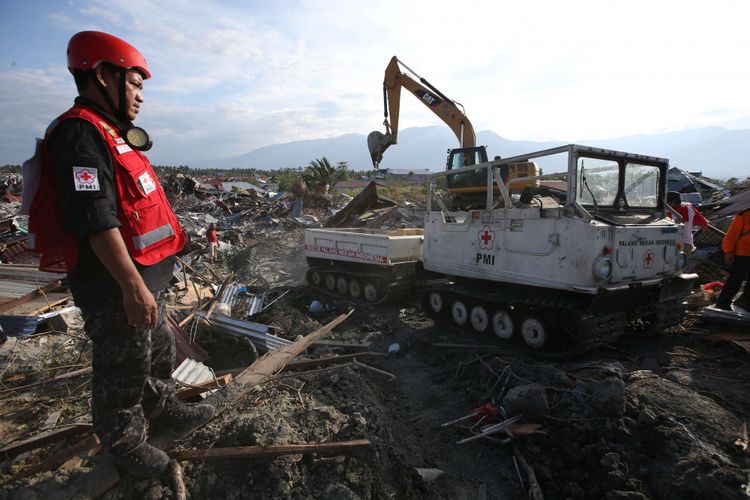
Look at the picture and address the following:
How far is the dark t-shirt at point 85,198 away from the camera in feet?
6.42

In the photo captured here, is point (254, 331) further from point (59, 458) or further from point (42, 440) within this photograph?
point (59, 458)

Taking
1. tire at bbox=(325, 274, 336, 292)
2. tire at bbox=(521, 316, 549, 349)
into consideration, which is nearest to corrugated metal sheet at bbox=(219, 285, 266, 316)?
tire at bbox=(325, 274, 336, 292)

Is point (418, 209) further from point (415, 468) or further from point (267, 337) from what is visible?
point (415, 468)

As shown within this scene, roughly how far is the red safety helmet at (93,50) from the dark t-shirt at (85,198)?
0.39 m

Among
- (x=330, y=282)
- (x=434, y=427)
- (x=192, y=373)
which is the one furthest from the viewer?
(x=330, y=282)

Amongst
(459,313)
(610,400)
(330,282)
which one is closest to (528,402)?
(610,400)

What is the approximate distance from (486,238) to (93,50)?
5245 millimetres

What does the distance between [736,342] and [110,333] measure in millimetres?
6575

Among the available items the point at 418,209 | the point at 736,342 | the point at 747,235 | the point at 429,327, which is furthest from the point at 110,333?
the point at 418,209

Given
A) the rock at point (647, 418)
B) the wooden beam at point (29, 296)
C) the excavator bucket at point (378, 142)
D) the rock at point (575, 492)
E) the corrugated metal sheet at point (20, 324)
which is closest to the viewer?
the rock at point (575, 492)

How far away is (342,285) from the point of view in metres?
9.66

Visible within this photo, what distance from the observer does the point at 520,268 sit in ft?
19.0

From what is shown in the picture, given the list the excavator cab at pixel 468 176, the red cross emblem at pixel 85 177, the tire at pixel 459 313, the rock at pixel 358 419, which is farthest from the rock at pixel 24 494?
the excavator cab at pixel 468 176

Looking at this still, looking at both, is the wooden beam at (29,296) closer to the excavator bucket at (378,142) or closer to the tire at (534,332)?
the tire at (534,332)
